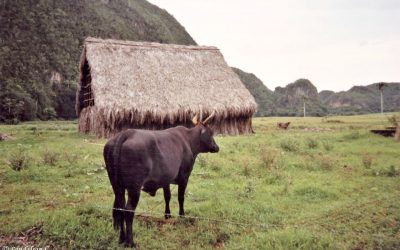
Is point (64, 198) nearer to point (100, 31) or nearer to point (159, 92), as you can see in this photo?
point (159, 92)

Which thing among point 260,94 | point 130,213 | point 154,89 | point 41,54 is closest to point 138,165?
point 130,213

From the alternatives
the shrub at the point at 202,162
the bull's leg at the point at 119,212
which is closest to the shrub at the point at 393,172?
the shrub at the point at 202,162

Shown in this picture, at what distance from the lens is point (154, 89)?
20203 mm

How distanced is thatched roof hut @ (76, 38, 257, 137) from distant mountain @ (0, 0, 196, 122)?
18.9 m

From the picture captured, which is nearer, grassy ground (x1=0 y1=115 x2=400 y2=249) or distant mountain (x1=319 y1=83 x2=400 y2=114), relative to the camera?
grassy ground (x1=0 y1=115 x2=400 y2=249)

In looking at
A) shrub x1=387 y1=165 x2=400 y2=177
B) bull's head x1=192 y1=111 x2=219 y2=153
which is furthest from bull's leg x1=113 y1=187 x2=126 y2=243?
shrub x1=387 y1=165 x2=400 y2=177

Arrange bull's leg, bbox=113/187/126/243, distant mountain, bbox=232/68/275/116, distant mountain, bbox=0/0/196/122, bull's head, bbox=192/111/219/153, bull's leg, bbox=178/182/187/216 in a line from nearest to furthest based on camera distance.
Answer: bull's leg, bbox=113/187/126/243
bull's leg, bbox=178/182/187/216
bull's head, bbox=192/111/219/153
distant mountain, bbox=0/0/196/122
distant mountain, bbox=232/68/275/116

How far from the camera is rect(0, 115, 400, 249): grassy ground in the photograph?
531 centimetres

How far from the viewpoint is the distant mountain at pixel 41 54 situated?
42594 mm

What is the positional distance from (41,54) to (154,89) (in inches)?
1589

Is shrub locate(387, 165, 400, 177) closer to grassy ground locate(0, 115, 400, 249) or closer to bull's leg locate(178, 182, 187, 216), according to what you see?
grassy ground locate(0, 115, 400, 249)

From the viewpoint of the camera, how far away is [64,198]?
7.38m

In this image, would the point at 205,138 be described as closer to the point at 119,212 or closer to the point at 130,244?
the point at 119,212

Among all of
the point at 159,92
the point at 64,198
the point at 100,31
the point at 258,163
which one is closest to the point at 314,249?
the point at 64,198
